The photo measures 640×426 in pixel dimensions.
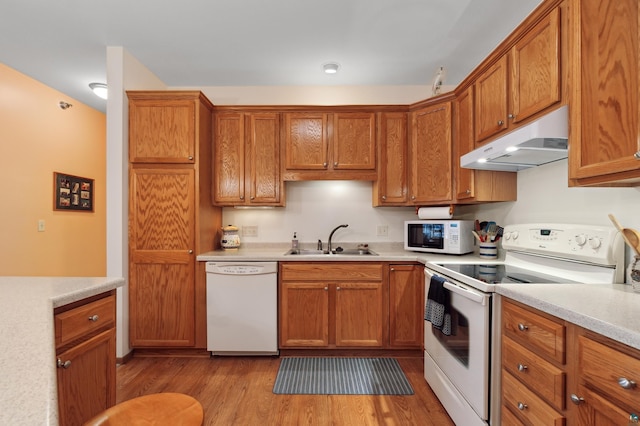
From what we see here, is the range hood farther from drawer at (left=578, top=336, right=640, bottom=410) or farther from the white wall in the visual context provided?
the white wall

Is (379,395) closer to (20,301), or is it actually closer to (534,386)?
(534,386)

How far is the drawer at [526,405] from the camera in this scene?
107 cm

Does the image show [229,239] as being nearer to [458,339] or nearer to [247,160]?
[247,160]

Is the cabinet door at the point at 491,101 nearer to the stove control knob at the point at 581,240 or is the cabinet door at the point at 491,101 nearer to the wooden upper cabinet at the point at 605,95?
the wooden upper cabinet at the point at 605,95

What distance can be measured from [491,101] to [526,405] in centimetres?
169

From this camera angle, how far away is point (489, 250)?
2.34 metres

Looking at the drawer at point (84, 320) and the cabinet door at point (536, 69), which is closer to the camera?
the drawer at point (84, 320)

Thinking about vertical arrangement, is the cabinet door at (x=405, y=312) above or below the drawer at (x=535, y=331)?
below

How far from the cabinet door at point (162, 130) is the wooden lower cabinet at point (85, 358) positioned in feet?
4.83

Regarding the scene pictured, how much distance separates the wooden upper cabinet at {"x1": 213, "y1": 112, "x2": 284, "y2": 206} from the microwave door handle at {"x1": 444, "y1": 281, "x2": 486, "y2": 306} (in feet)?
5.35

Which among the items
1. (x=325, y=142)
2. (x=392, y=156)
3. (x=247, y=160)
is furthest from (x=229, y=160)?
(x=392, y=156)

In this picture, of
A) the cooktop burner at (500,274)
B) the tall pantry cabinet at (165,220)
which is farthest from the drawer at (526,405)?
the tall pantry cabinet at (165,220)

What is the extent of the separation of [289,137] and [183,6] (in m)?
1.21

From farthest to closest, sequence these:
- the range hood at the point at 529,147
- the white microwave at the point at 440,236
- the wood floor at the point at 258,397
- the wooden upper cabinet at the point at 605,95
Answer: the white microwave at the point at 440,236 < the wood floor at the point at 258,397 < the range hood at the point at 529,147 < the wooden upper cabinet at the point at 605,95
